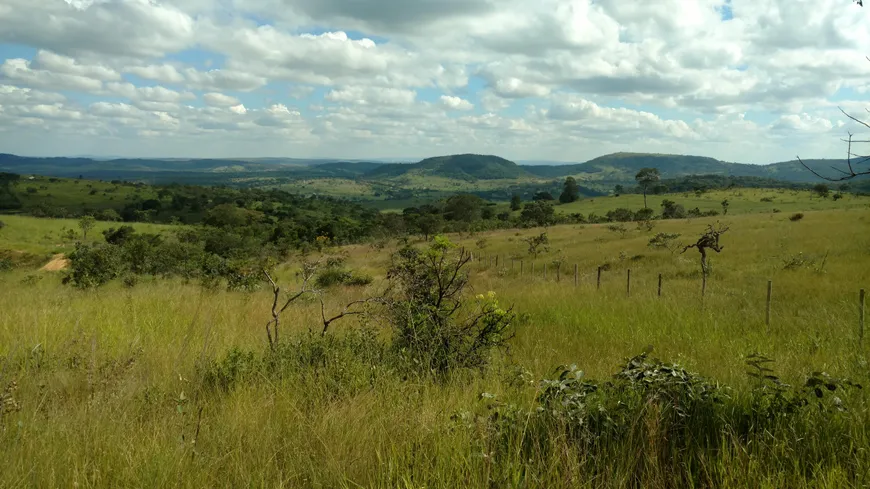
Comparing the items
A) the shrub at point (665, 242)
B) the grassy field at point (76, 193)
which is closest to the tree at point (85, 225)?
the grassy field at point (76, 193)

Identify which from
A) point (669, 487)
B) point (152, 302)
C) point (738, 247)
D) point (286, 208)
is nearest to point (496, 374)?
point (669, 487)

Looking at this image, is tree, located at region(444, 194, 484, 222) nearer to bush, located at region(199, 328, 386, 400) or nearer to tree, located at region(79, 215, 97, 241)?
tree, located at region(79, 215, 97, 241)

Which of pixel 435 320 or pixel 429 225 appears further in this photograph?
pixel 429 225

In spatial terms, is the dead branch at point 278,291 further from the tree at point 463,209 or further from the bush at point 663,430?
the tree at point 463,209

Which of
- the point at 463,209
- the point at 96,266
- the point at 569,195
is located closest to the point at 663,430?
the point at 96,266

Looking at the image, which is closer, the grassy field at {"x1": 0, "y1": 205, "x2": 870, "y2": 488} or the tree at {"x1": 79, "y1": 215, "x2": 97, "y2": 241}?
the grassy field at {"x1": 0, "y1": 205, "x2": 870, "y2": 488}

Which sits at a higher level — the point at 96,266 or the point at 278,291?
the point at 278,291

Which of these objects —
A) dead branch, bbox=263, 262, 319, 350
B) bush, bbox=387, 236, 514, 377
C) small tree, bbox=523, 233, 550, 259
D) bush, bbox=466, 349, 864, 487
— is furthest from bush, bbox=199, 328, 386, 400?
small tree, bbox=523, 233, 550, 259

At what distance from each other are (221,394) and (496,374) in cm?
250

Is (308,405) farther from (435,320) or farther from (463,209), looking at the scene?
(463,209)

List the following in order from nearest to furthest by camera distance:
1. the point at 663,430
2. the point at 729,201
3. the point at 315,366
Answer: the point at 663,430 → the point at 315,366 → the point at 729,201

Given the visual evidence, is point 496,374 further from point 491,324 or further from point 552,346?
point 552,346

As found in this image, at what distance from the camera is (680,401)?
3369mm

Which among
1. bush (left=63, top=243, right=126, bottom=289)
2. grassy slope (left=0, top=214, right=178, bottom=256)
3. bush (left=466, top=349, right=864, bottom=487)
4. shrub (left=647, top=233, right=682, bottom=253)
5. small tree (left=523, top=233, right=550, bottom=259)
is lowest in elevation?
grassy slope (left=0, top=214, right=178, bottom=256)
